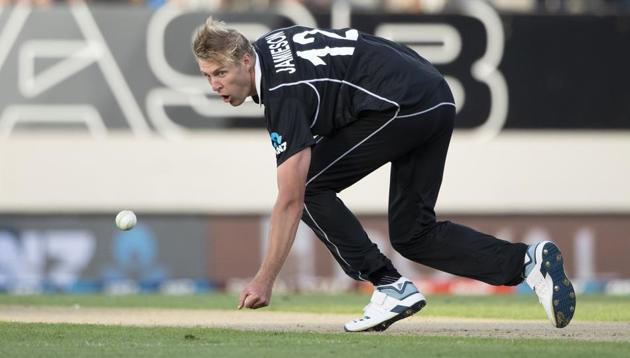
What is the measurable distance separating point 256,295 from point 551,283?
1704 millimetres

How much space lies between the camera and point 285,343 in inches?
276

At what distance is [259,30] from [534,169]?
4.13 metres

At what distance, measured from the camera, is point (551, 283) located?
24.8 ft

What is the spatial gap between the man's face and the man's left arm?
483 mm

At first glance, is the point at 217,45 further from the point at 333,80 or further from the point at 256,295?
the point at 256,295

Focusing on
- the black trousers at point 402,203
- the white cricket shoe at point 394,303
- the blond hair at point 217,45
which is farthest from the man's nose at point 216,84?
the white cricket shoe at point 394,303

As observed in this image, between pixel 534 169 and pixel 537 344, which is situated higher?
pixel 537 344

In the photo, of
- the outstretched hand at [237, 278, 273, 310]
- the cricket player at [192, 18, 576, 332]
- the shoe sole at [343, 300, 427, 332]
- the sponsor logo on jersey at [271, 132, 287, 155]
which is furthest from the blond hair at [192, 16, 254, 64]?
the shoe sole at [343, 300, 427, 332]

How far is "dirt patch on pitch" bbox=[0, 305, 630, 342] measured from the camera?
7.83 m

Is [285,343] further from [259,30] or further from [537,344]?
[259,30]

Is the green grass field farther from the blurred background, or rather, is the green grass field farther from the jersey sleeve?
the blurred background

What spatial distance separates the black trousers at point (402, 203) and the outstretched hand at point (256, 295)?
0.74 meters

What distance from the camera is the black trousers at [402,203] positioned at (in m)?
7.47

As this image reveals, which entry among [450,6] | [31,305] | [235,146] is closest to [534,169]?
[450,6]
